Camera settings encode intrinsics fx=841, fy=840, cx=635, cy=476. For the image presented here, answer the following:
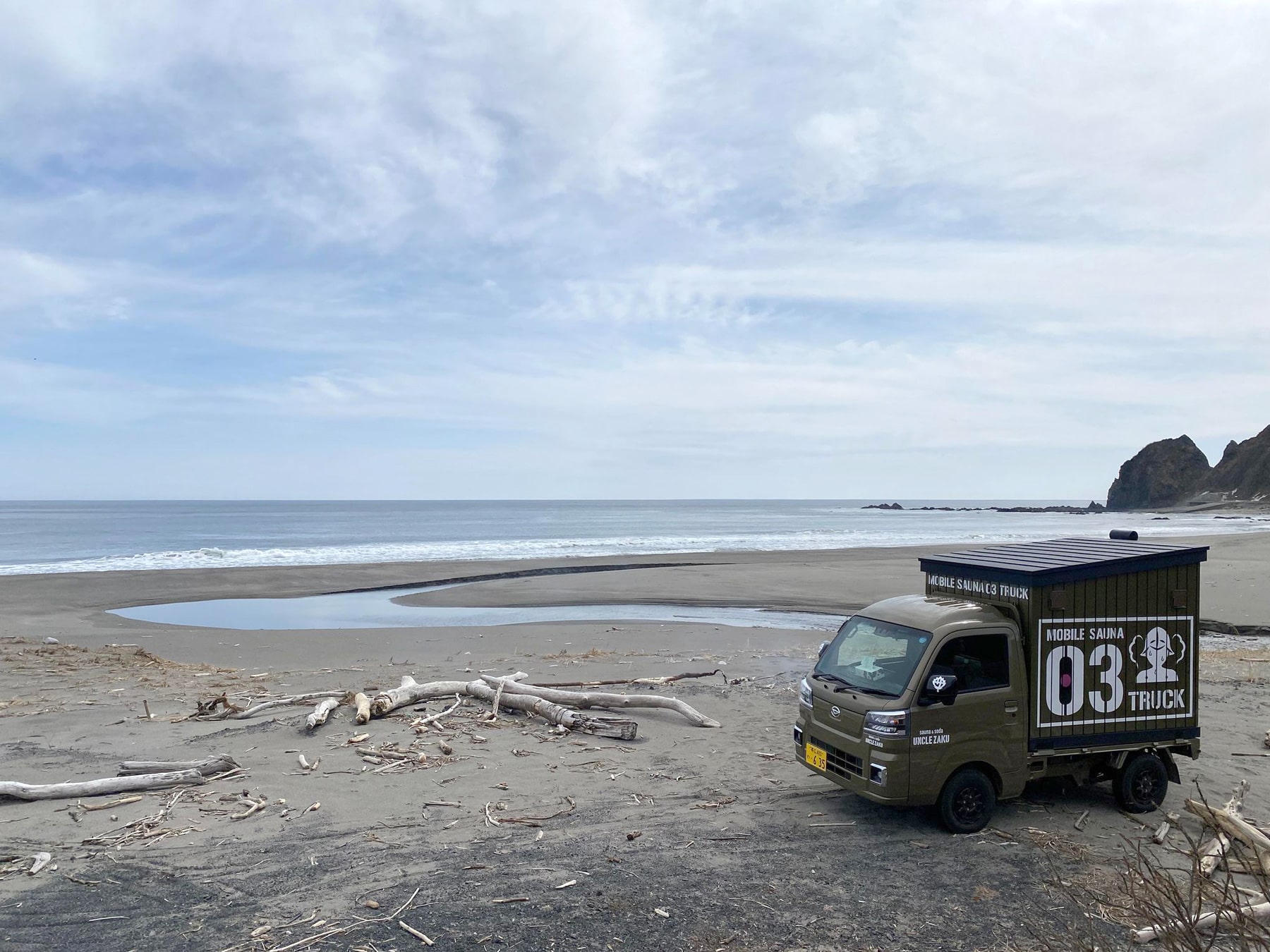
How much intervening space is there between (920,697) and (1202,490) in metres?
165

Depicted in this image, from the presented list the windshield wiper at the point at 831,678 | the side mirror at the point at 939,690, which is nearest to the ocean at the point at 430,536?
the windshield wiper at the point at 831,678

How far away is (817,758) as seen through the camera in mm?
8219

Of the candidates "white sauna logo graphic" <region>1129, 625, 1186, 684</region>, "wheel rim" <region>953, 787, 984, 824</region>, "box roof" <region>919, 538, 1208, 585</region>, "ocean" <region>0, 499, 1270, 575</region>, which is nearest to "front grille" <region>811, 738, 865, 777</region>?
"wheel rim" <region>953, 787, 984, 824</region>

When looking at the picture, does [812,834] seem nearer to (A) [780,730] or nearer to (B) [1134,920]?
(B) [1134,920]

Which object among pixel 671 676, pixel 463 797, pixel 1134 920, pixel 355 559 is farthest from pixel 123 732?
pixel 355 559

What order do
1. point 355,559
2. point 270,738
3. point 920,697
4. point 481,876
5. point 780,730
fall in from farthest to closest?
1. point 355,559
2. point 780,730
3. point 270,738
4. point 920,697
5. point 481,876

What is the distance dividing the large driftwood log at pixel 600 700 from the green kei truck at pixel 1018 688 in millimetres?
3501

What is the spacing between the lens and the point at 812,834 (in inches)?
303

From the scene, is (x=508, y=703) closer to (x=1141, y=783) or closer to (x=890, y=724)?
(x=890, y=724)

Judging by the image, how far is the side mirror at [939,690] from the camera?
24.2ft

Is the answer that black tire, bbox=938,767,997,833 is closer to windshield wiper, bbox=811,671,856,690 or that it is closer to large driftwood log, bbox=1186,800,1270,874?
windshield wiper, bbox=811,671,856,690

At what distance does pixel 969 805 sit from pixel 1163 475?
17201cm

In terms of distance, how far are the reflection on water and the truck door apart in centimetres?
1462

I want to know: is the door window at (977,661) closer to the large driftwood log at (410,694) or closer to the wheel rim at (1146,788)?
the wheel rim at (1146,788)
